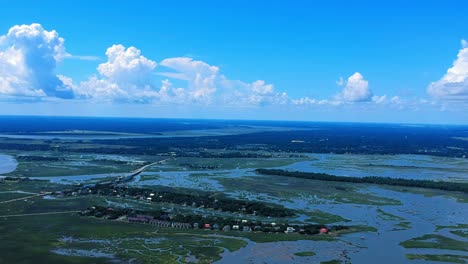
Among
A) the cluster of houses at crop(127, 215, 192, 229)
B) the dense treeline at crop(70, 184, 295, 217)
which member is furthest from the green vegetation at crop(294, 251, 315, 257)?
the dense treeline at crop(70, 184, 295, 217)

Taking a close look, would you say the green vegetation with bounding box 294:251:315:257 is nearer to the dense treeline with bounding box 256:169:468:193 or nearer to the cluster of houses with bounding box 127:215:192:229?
the cluster of houses with bounding box 127:215:192:229

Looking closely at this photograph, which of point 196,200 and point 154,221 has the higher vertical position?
point 196,200

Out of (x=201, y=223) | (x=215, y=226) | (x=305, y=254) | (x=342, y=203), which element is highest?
(x=342, y=203)

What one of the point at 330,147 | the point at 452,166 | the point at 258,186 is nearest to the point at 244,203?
the point at 258,186

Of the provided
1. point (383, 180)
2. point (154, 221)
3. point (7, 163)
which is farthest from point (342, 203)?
point (7, 163)

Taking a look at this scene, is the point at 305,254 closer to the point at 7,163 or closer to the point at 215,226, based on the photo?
the point at 215,226

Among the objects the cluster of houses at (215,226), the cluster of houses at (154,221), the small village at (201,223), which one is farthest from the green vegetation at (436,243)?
the cluster of houses at (154,221)

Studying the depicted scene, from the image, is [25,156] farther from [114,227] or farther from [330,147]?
[330,147]

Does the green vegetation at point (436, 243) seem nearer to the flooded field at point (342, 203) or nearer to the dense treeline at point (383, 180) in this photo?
the flooded field at point (342, 203)
